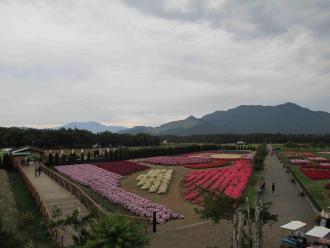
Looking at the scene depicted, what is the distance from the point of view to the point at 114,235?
41.0ft

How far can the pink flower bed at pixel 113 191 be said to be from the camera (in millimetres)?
24359

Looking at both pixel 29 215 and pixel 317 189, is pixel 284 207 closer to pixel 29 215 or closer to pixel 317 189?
pixel 317 189

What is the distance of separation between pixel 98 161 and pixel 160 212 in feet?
122

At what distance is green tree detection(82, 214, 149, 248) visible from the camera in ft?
40.1

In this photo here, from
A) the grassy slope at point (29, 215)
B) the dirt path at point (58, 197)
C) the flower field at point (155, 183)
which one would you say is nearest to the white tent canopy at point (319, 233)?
the dirt path at point (58, 197)

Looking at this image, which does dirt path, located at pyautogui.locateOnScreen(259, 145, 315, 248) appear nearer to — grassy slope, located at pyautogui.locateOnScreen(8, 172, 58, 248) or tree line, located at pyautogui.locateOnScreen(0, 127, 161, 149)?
grassy slope, located at pyautogui.locateOnScreen(8, 172, 58, 248)

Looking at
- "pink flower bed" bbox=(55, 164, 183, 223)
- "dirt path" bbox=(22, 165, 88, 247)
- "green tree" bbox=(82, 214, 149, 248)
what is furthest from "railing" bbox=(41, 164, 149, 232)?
"green tree" bbox=(82, 214, 149, 248)

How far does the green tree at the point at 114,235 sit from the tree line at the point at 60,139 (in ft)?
252

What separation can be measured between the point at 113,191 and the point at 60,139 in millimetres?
70002

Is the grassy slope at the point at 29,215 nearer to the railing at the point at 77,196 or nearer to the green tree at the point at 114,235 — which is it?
the railing at the point at 77,196

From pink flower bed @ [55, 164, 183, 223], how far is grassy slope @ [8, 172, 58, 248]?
5396 millimetres

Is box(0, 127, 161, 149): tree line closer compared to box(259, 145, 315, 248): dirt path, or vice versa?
box(259, 145, 315, 248): dirt path

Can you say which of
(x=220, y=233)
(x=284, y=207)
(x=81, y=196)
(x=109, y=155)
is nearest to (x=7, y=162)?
(x=109, y=155)

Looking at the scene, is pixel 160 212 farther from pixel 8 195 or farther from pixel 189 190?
pixel 8 195
